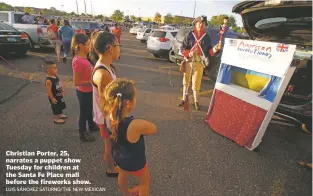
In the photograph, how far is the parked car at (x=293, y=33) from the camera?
324cm

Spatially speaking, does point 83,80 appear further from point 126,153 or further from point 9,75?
point 9,75

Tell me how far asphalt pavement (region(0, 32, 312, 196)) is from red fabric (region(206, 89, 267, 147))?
145 mm

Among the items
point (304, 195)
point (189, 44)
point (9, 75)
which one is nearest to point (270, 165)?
point (304, 195)

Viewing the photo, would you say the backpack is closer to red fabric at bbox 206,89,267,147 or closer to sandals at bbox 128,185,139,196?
red fabric at bbox 206,89,267,147

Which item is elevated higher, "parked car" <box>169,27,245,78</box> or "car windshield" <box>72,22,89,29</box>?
"parked car" <box>169,27,245,78</box>

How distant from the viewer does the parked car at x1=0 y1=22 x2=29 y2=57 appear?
7758mm

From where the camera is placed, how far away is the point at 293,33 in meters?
3.96

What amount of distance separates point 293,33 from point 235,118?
1.98m

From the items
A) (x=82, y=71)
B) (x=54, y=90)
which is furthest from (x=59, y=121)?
(x=82, y=71)

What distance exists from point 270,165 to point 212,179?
94 cm

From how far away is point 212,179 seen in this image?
268 cm

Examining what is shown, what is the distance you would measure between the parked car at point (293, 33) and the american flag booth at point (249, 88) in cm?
57

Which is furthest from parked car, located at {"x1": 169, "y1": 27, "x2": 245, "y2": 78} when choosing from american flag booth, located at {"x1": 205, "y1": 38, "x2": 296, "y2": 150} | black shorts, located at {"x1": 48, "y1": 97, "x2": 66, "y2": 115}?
black shorts, located at {"x1": 48, "y1": 97, "x2": 66, "y2": 115}

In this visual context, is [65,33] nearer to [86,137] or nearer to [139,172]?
[86,137]
